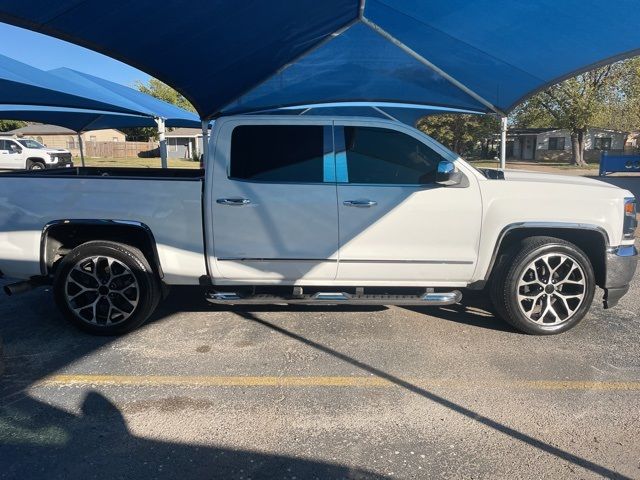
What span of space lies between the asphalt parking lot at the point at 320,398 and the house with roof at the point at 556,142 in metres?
52.5

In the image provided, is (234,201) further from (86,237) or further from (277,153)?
(86,237)

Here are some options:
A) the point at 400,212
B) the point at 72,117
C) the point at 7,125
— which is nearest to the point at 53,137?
the point at 7,125

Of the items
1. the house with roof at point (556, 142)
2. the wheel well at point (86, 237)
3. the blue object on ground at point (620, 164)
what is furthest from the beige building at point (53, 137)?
the wheel well at point (86, 237)

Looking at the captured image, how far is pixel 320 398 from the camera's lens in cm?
364

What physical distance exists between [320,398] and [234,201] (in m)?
1.90

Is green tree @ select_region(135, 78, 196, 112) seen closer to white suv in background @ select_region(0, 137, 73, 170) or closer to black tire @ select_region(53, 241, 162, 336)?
white suv in background @ select_region(0, 137, 73, 170)

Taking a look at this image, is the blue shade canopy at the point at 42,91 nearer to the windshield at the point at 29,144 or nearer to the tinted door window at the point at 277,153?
the tinted door window at the point at 277,153

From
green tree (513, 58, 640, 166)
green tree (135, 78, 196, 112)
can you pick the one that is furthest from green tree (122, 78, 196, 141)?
green tree (513, 58, 640, 166)

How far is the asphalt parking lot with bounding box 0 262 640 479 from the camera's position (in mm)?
2941

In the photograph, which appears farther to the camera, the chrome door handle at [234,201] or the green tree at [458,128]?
the green tree at [458,128]

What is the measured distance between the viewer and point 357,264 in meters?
4.60

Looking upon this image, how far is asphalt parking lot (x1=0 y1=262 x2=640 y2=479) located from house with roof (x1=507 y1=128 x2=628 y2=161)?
2065 inches

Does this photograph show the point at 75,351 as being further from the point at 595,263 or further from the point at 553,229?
the point at 595,263

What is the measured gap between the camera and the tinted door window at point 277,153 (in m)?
4.60
